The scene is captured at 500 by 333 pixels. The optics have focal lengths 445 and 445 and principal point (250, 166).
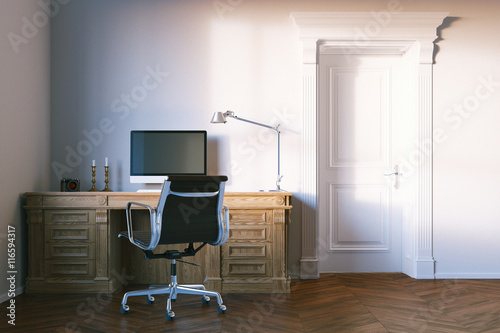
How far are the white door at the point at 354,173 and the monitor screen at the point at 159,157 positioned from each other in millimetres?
1270

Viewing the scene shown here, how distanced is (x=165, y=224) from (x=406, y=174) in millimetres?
2443

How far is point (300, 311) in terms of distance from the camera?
3.02 m

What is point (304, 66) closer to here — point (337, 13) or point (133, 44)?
point (337, 13)

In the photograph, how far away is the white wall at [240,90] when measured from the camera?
4.04 m

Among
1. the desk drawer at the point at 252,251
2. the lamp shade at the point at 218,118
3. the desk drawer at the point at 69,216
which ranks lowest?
the desk drawer at the point at 252,251

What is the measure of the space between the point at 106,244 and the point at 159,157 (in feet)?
2.74

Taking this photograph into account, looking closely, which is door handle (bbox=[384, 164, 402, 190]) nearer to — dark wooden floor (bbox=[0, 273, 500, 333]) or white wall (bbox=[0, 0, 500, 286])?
white wall (bbox=[0, 0, 500, 286])

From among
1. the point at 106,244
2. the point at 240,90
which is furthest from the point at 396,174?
the point at 106,244

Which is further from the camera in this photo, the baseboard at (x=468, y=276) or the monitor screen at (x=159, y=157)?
the baseboard at (x=468, y=276)

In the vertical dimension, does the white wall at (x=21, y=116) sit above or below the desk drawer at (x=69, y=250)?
above

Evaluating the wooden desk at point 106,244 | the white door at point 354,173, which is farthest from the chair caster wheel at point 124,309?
the white door at point 354,173

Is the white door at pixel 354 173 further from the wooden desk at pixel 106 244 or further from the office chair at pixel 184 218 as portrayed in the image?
the office chair at pixel 184 218

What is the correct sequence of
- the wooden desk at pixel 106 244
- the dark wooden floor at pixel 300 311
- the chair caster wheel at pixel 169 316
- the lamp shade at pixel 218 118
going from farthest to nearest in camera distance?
the lamp shade at pixel 218 118
the wooden desk at pixel 106 244
the chair caster wheel at pixel 169 316
the dark wooden floor at pixel 300 311

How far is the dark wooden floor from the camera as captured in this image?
106 inches
